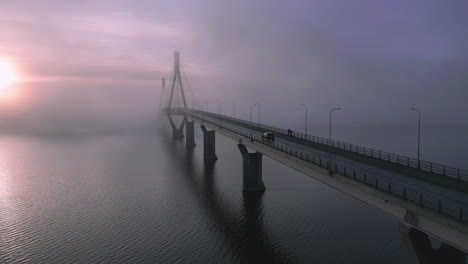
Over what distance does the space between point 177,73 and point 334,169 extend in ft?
450

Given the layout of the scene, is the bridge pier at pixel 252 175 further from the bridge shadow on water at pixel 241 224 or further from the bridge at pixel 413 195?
the bridge at pixel 413 195

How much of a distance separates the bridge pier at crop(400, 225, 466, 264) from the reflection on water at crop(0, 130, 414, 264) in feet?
27.6

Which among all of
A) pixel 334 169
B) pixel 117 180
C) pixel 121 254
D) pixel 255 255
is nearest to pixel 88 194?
pixel 117 180

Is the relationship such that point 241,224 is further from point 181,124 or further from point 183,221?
point 181,124

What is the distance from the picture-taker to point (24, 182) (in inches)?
2539

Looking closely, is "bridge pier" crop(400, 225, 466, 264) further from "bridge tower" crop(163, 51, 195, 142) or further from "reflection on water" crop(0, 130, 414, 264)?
"bridge tower" crop(163, 51, 195, 142)

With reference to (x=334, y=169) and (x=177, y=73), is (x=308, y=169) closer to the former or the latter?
(x=334, y=169)

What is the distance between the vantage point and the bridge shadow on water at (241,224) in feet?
106

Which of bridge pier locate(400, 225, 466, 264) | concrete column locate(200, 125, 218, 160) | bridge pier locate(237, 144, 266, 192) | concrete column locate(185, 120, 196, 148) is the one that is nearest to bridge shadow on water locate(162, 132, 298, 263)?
bridge pier locate(237, 144, 266, 192)

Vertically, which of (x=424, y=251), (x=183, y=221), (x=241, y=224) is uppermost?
(x=424, y=251)

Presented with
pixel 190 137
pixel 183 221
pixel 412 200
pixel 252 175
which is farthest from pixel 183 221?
pixel 190 137

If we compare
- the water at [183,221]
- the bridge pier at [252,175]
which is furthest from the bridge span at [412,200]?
the bridge pier at [252,175]

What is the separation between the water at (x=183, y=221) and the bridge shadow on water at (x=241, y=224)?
113mm

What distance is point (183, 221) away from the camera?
41844 millimetres
